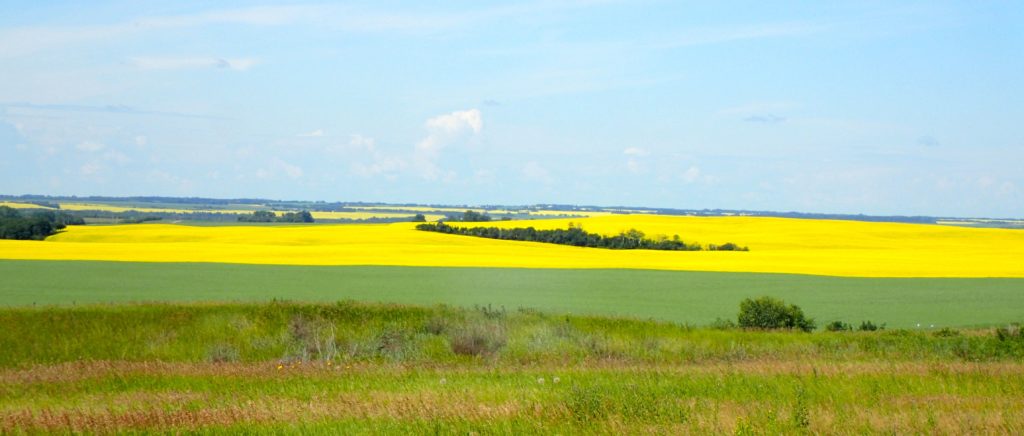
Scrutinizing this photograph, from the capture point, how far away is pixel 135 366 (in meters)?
15.7

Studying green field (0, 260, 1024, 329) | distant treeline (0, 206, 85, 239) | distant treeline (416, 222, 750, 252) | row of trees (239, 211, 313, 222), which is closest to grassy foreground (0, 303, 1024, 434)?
green field (0, 260, 1024, 329)

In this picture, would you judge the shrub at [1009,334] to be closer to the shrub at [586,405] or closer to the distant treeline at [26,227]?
the shrub at [586,405]

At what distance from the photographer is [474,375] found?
13906 mm

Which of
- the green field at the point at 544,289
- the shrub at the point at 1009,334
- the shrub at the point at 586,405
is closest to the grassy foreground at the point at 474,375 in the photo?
the shrub at the point at 586,405

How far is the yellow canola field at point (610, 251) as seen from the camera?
146 ft

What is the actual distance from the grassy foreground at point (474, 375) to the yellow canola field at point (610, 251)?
21.5 metres

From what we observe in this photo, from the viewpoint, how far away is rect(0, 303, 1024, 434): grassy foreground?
348 inches

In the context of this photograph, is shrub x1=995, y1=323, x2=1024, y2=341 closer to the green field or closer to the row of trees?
the green field

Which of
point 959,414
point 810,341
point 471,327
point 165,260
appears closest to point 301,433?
point 959,414

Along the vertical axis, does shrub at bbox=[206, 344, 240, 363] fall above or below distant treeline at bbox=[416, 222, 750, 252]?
below

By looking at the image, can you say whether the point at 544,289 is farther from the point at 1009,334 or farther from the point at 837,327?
the point at 1009,334

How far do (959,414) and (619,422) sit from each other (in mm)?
3252

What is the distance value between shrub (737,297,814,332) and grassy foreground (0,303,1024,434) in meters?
1.93

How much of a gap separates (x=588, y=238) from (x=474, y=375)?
48.2 m
